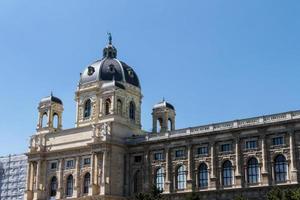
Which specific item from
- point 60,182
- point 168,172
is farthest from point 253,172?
point 60,182

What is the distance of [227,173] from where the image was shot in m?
76.3

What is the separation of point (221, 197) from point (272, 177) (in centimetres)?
774

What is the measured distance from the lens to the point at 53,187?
298 ft

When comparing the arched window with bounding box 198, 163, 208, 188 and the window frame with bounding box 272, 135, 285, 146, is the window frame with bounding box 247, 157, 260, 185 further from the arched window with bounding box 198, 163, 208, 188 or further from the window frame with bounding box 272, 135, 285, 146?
the arched window with bounding box 198, 163, 208, 188

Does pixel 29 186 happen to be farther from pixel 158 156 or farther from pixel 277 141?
pixel 277 141

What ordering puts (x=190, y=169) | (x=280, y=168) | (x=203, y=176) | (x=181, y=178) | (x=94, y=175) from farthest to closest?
(x=94, y=175) < (x=181, y=178) < (x=190, y=169) < (x=203, y=176) < (x=280, y=168)

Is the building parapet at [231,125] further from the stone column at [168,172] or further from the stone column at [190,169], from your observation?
the stone column at [190,169]

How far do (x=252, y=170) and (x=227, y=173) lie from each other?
375 cm

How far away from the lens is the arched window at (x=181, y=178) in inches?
3152

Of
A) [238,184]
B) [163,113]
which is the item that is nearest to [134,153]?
[163,113]

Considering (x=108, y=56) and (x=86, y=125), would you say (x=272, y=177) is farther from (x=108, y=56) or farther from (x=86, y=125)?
(x=108, y=56)

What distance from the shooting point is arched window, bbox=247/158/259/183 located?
242 ft

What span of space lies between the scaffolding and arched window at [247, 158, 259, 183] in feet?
180

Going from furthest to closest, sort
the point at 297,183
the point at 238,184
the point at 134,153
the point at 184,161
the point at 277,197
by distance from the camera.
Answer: the point at 134,153, the point at 184,161, the point at 238,184, the point at 297,183, the point at 277,197
